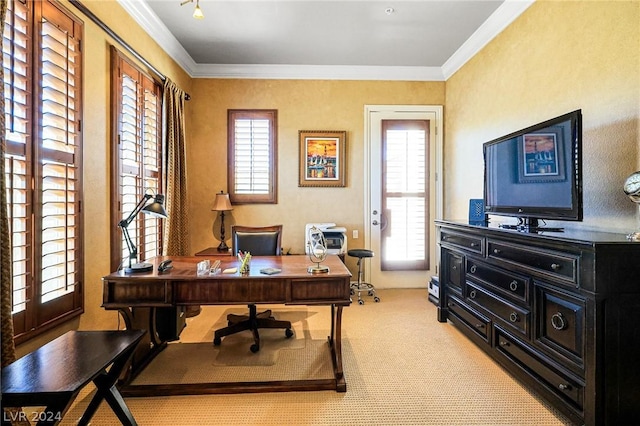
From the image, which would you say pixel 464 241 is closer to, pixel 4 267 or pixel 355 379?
pixel 355 379

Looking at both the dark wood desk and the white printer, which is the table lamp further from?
the dark wood desk

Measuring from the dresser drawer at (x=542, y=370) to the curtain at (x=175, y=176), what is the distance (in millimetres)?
3112

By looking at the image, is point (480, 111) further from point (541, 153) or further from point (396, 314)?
point (396, 314)

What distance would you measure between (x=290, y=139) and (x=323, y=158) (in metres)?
0.52

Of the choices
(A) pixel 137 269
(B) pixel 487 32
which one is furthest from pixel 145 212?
(B) pixel 487 32

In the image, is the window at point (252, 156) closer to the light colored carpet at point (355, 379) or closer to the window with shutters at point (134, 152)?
the window with shutters at point (134, 152)

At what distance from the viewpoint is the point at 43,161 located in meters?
1.86

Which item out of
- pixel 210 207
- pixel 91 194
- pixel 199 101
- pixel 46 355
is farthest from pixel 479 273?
pixel 199 101

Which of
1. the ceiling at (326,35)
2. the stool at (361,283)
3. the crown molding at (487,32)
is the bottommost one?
the stool at (361,283)

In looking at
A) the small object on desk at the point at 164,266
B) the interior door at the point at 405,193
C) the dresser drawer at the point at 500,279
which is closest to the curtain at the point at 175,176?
the small object on desk at the point at 164,266

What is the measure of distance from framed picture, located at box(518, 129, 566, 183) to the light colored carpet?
141cm

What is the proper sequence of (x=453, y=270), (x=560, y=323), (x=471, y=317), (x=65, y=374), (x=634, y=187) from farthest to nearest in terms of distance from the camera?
1. (x=453, y=270)
2. (x=471, y=317)
3. (x=560, y=323)
4. (x=634, y=187)
5. (x=65, y=374)

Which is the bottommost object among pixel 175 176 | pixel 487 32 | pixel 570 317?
pixel 570 317

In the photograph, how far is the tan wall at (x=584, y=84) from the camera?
1937 millimetres
